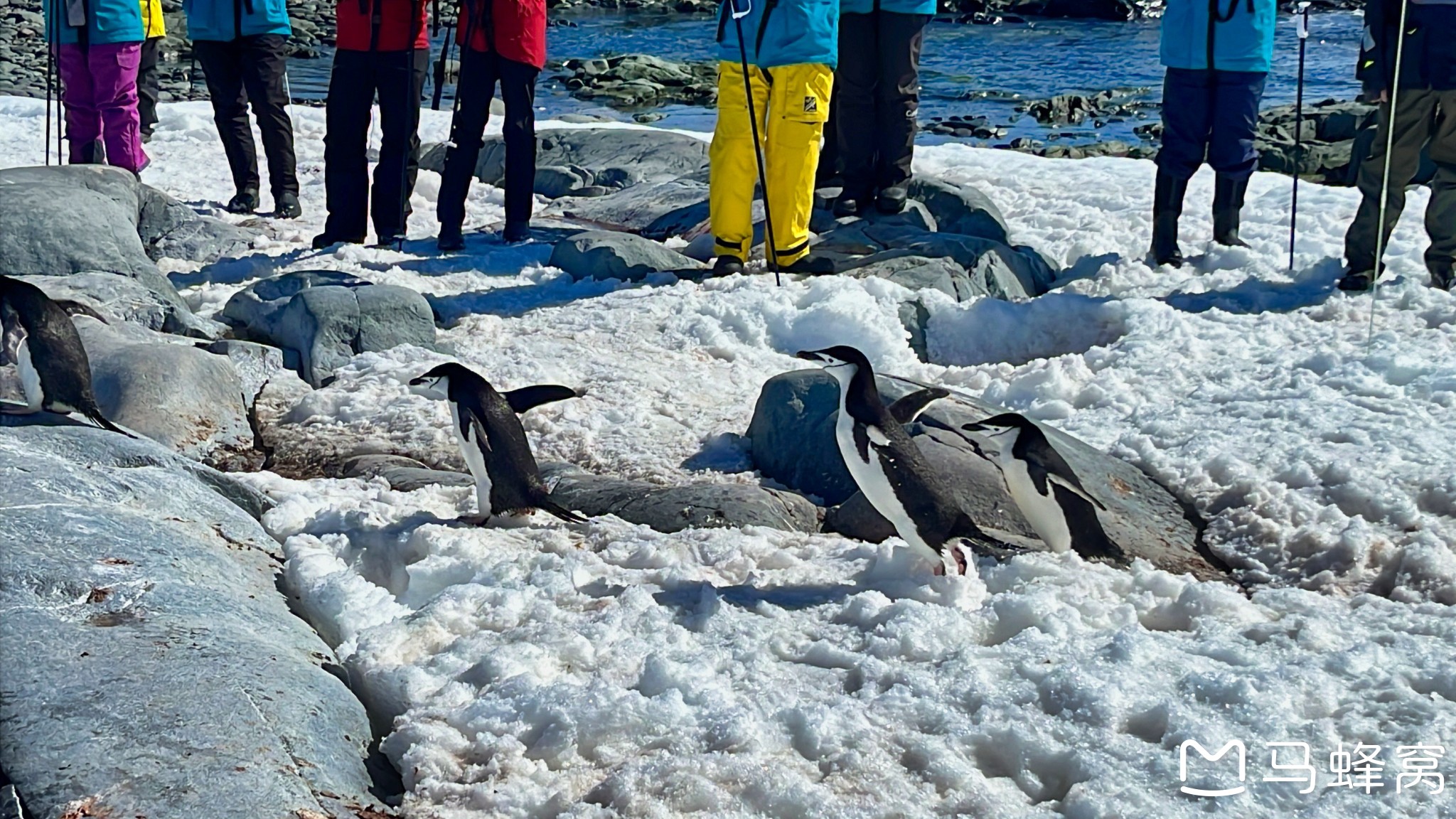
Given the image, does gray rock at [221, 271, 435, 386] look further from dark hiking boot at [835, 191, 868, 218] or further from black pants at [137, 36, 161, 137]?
black pants at [137, 36, 161, 137]

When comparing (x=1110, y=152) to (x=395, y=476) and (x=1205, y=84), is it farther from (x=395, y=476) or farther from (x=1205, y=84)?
(x=395, y=476)

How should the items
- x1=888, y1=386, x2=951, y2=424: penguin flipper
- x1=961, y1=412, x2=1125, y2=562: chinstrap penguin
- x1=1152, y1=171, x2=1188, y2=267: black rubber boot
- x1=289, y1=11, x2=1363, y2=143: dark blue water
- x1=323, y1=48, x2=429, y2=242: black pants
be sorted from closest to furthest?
1. x1=961, y1=412, x2=1125, y2=562: chinstrap penguin
2. x1=888, y1=386, x2=951, y2=424: penguin flipper
3. x1=1152, y1=171, x2=1188, y2=267: black rubber boot
4. x1=323, y1=48, x2=429, y2=242: black pants
5. x1=289, y1=11, x2=1363, y2=143: dark blue water

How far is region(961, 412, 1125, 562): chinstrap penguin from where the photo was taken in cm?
395

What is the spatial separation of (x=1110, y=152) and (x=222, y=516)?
12.8 metres

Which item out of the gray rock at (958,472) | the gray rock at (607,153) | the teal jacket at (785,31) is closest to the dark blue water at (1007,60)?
the gray rock at (607,153)

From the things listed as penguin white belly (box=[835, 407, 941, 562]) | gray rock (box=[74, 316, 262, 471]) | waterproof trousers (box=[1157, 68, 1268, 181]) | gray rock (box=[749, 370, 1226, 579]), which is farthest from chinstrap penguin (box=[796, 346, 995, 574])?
waterproof trousers (box=[1157, 68, 1268, 181])

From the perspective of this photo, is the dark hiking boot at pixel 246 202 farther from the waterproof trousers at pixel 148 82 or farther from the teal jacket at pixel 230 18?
the waterproof trousers at pixel 148 82

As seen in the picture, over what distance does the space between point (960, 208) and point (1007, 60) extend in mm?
20702

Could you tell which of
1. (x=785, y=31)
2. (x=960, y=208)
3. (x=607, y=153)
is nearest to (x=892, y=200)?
(x=960, y=208)

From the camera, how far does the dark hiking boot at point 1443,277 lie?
672cm

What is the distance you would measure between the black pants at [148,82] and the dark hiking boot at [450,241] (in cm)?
389

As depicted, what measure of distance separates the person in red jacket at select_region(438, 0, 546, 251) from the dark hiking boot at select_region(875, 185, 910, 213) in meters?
2.09

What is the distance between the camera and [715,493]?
4.45 meters

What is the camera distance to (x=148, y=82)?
10602 mm
